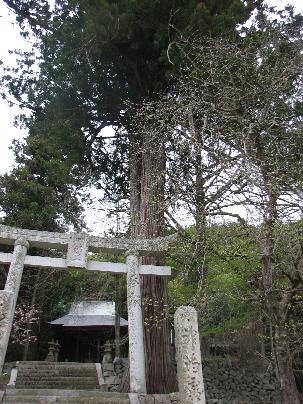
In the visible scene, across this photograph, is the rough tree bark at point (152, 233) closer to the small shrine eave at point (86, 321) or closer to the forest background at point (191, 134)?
the forest background at point (191, 134)

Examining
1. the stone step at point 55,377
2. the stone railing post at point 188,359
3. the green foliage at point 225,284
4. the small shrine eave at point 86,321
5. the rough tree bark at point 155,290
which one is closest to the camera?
the stone railing post at point 188,359

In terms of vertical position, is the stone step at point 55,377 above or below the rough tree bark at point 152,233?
below

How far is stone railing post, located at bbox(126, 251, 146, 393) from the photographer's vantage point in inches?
268

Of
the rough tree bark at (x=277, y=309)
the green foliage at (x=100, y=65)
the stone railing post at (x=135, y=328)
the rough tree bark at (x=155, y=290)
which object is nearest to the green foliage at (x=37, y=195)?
the green foliage at (x=100, y=65)

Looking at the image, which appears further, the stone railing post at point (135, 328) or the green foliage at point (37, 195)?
the green foliage at point (37, 195)

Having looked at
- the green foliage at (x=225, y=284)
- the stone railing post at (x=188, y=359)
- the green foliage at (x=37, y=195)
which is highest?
the green foliage at (x=37, y=195)

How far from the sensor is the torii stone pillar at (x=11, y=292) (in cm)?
555

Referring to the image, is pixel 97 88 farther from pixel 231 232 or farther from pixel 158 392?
pixel 158 392

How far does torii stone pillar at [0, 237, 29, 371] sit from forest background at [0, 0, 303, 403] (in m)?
2.58

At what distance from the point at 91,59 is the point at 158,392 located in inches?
302

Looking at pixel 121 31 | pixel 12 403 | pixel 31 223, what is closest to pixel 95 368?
pixel 31 223

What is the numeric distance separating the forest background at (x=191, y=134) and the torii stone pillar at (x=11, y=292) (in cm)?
258

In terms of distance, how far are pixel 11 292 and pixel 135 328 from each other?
2.55 meters

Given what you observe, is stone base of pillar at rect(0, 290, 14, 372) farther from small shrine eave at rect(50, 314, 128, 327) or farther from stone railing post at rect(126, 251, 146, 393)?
small shrine eave at rect(50, 314, 128, 327)
